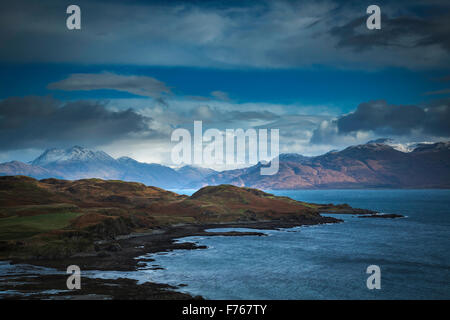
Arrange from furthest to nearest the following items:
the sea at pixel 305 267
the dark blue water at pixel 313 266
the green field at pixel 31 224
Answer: the green field at pixel 31 224 → the sea at pixel 305 267 → the dark blue water at pixel 313 266

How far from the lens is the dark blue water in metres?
52.7

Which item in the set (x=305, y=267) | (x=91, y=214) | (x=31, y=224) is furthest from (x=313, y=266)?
(x=31, y=224)

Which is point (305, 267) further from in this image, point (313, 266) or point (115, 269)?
point (115, 269)

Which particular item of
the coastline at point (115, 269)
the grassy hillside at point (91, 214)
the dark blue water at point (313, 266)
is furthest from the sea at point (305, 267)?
the grassy hillside at point (91, 214)

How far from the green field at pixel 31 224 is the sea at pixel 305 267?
1744cm

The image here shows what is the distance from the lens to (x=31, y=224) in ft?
306

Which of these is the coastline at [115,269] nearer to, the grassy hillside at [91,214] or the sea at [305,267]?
the sea at [305,267]

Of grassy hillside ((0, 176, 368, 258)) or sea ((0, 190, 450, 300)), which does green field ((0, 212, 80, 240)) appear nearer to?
grassy hillside ((0, 176, 368, 258))

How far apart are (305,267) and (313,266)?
6.80ft

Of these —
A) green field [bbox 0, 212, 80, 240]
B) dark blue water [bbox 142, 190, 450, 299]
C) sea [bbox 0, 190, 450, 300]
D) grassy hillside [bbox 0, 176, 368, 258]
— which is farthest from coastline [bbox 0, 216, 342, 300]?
green field [bbox 0, 212, 80, 240]

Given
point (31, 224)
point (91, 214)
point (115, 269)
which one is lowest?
point (115, 269)

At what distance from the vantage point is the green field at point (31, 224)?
83.6 meters
